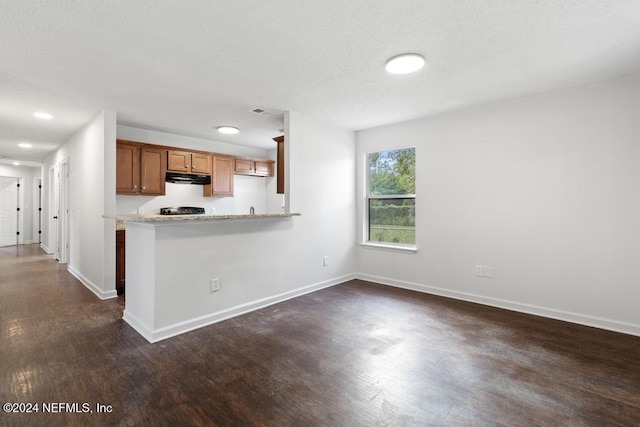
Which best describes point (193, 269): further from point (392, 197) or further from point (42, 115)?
point (42, 115)

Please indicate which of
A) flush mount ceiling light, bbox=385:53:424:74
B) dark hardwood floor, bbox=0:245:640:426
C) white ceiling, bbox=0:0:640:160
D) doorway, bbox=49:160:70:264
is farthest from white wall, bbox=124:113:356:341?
doorway, bbox=49:160:70:264

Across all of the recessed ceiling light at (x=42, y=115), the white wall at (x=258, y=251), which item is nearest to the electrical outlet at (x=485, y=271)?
the white wall at (x=258, y=251)

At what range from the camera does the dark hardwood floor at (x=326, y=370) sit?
1.79 m

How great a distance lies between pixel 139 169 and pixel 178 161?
624 mm

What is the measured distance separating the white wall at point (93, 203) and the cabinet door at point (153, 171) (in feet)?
2.11

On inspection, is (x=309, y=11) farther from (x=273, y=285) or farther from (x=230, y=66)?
(x=273, y=285)

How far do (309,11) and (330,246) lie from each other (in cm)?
325

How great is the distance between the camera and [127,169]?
459cm

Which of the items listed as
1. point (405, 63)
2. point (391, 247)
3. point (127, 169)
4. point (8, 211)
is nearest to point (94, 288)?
point (127, 169)

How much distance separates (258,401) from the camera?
1909 mm

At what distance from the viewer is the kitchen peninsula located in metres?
2.79

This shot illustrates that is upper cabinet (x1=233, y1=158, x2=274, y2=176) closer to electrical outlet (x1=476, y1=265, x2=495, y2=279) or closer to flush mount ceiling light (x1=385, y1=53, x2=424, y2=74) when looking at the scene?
flush mount ceiling light (x1=385, y1=53, x2=424, y2=74)

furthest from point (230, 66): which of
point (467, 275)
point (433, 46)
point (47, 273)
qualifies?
point (47, 273)

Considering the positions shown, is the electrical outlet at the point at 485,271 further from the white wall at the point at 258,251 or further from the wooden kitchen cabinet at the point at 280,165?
the wooden kitchen cabinet at the point at 280,165
